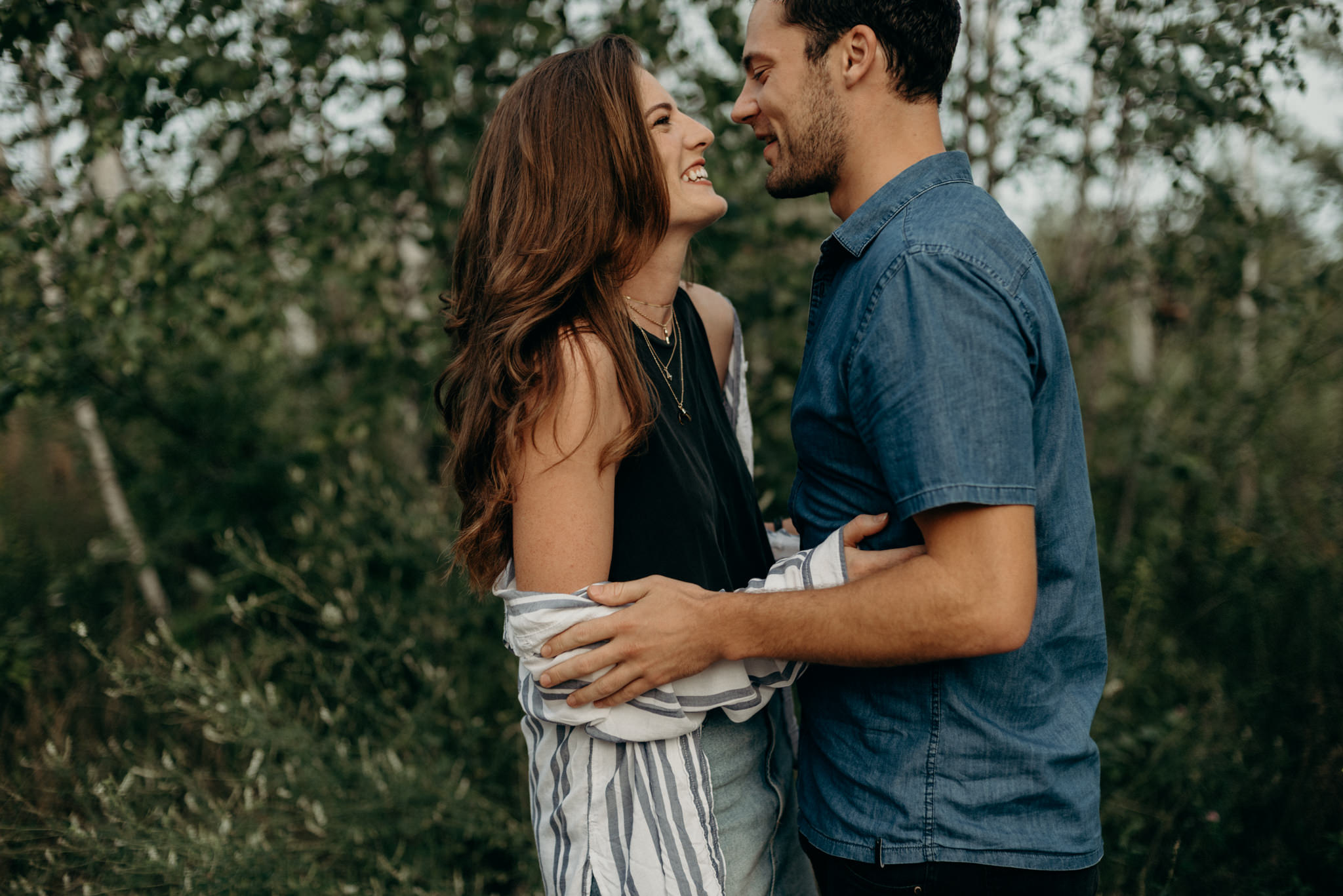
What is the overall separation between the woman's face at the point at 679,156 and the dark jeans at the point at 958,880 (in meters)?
1.24

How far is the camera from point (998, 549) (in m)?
1.14

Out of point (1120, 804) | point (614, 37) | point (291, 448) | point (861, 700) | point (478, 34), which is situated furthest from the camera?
point (291, 448)

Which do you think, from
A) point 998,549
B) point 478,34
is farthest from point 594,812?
point 478,34

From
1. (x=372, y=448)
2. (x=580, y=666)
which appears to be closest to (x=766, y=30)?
(x=580, y=666)

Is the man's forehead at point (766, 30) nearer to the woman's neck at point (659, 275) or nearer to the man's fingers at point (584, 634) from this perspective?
the woman's neck at point (659, 275)

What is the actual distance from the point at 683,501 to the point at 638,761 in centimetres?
46

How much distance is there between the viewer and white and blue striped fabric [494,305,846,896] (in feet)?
4.57

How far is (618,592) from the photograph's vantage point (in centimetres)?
136

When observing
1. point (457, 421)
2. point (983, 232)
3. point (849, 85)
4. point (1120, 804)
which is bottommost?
point (1120, 804)

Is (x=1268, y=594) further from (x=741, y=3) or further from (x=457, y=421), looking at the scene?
(x=457, y=421)

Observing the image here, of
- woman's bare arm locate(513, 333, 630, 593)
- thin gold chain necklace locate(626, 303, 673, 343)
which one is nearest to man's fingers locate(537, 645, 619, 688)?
woman's bare arm locate(513, 333, 630, 593)

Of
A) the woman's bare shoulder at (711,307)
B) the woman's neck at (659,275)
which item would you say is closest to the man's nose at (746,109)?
the woman's neck at (659,275)

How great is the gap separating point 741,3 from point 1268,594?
10.5 ft

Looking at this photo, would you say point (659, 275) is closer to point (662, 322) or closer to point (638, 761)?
point (662, 322)
